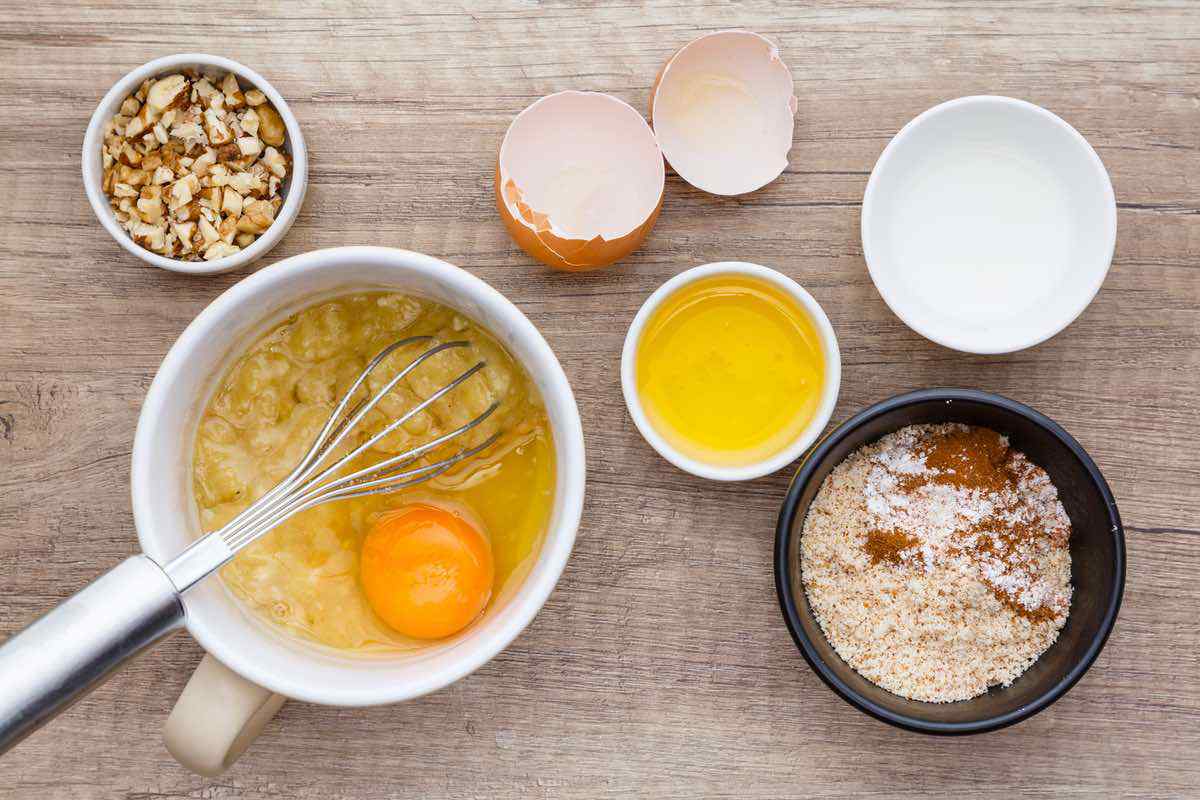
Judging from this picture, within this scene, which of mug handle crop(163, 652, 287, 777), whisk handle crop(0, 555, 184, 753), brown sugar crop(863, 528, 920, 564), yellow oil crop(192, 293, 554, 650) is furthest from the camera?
brown sugar crop(863, 528, 920, 564)

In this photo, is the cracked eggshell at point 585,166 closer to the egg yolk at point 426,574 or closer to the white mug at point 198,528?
the white mug at point 198,528

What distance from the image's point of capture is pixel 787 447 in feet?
3.28

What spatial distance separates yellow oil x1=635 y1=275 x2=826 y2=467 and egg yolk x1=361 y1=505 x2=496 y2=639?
25cm

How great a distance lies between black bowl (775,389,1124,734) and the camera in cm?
96

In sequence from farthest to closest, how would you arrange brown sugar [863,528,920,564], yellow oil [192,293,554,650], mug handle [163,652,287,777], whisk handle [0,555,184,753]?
brown sugar [863,528,920,564]
yellow oil [192,293,554,650]
mug handle [163,652,287,777]
whisk handle [0,555,184,753]

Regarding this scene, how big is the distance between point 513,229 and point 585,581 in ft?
1.27

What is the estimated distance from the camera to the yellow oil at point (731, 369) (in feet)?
3.35

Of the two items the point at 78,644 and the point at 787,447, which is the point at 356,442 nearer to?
the point at 78,644

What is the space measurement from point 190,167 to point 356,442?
0.34m

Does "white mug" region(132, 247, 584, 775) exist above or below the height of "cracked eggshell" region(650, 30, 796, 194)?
below

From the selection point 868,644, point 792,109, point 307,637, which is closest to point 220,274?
point 307,637

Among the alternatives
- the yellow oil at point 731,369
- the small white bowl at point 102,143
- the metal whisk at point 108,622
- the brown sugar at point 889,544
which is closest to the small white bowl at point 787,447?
the yellow oil at point 731,369

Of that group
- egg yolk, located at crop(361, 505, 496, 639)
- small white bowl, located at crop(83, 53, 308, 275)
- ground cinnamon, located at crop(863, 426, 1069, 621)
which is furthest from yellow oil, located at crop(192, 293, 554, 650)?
ground cinnamon, located at crop(863, 426, 1069, 621)

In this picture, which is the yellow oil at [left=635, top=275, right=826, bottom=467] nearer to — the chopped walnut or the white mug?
the white mug
